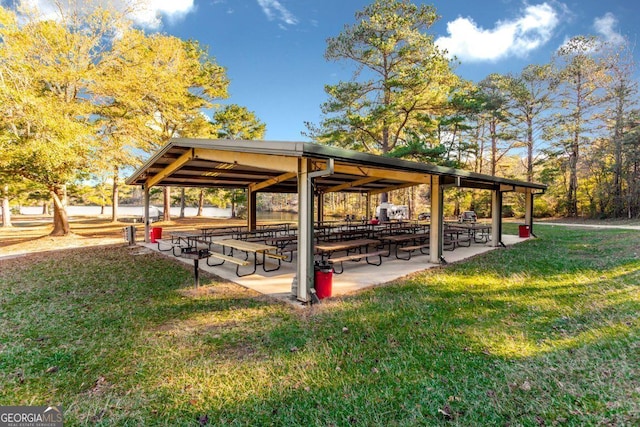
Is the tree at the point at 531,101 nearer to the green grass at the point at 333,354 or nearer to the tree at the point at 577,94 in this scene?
the tree at the point at 577,94

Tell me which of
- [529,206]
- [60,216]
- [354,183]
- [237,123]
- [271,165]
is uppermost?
[237,123]

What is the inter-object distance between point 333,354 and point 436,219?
532 cm

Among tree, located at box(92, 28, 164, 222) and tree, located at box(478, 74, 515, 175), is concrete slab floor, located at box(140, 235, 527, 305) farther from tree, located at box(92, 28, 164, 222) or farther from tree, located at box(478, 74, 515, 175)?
tree, located at box(478, 74, 515, 175)

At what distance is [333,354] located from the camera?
9.73ft

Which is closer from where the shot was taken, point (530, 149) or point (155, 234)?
point (155, 234)

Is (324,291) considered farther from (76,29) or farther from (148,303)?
(76,29)

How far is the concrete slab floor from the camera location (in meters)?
5.24

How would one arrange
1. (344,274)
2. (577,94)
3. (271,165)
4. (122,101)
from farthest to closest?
(577,94) → (122,101) → (344,274) → (271,165)

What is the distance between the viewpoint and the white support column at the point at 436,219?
285 inches

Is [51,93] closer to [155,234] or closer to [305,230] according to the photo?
[155,234]

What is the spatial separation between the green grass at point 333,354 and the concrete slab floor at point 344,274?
1.41ft

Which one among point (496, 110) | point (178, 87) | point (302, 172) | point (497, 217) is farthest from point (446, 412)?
point (496, 110)

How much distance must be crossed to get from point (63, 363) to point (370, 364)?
2.98 metres

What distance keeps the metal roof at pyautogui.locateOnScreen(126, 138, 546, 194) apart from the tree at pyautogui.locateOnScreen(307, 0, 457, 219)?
15.8 feet
